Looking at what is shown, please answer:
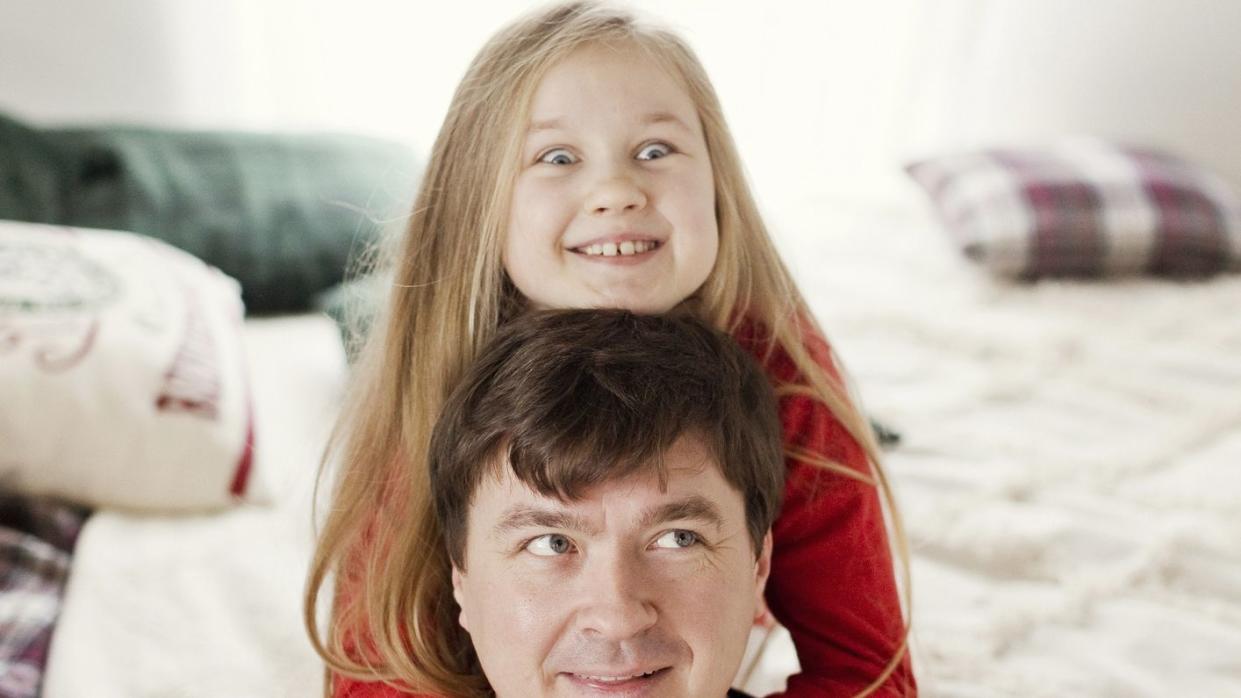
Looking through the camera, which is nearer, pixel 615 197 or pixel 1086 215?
pixel 615 197

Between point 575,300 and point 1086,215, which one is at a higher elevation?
point 575,300

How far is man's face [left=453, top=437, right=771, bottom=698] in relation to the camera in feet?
2.59

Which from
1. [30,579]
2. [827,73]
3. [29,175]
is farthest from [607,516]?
[827,73]

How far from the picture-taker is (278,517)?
135cm

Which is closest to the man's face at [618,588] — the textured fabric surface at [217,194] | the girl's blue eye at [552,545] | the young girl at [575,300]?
the girl's blue eye at [552,545]

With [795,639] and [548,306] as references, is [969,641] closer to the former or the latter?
[795,639]

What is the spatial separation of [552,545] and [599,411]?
0.10 m

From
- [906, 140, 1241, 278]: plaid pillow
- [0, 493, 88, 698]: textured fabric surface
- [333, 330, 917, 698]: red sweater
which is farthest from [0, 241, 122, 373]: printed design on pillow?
[906, 140, 1241, 278]: plaid pillow

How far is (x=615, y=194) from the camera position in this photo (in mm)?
947

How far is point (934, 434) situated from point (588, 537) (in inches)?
34.5

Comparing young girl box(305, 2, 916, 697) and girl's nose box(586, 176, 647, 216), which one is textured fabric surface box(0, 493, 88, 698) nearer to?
young girl box(305, 2, 916, 697)

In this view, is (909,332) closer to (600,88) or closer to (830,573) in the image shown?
(830,573)

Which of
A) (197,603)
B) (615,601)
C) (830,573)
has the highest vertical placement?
(615,601)

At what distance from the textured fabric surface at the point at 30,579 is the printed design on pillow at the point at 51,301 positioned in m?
0.16
